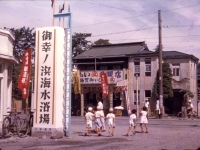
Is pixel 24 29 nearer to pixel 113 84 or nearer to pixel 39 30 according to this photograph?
pixel 113 84

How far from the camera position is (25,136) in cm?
1598

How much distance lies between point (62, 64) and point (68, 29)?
5.50ft

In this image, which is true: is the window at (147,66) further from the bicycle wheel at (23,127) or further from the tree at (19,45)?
the bicycle wheel at (23,127)

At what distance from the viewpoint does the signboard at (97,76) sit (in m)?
35.4

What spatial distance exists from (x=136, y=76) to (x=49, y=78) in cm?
2106

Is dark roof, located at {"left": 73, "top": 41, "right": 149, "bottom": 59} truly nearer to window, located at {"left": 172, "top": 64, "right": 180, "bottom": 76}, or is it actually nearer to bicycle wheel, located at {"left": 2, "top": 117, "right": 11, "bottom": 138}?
window, located at {"left": 172, "top": 64, "right": 180, "bottom": 76}

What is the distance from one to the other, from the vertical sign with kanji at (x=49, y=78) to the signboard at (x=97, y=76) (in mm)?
19408

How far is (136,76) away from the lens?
35844 mm

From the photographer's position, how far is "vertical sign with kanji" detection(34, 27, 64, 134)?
1549 cm

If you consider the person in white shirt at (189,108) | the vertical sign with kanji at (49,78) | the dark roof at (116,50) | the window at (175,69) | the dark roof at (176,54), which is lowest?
the person in white shirt at (189,108)

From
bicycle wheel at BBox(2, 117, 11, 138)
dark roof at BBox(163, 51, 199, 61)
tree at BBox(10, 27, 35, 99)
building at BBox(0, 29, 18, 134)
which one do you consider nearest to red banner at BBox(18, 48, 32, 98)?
building at BBox(0, 29, 18, 134)

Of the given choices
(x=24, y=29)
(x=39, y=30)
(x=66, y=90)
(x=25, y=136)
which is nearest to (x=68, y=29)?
(x=39, y=30)

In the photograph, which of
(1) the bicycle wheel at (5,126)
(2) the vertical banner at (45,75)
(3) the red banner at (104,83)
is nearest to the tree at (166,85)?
(3) the red banner at (104,83)

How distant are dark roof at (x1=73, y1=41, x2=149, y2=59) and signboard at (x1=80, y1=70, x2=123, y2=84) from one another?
9.47 feet
